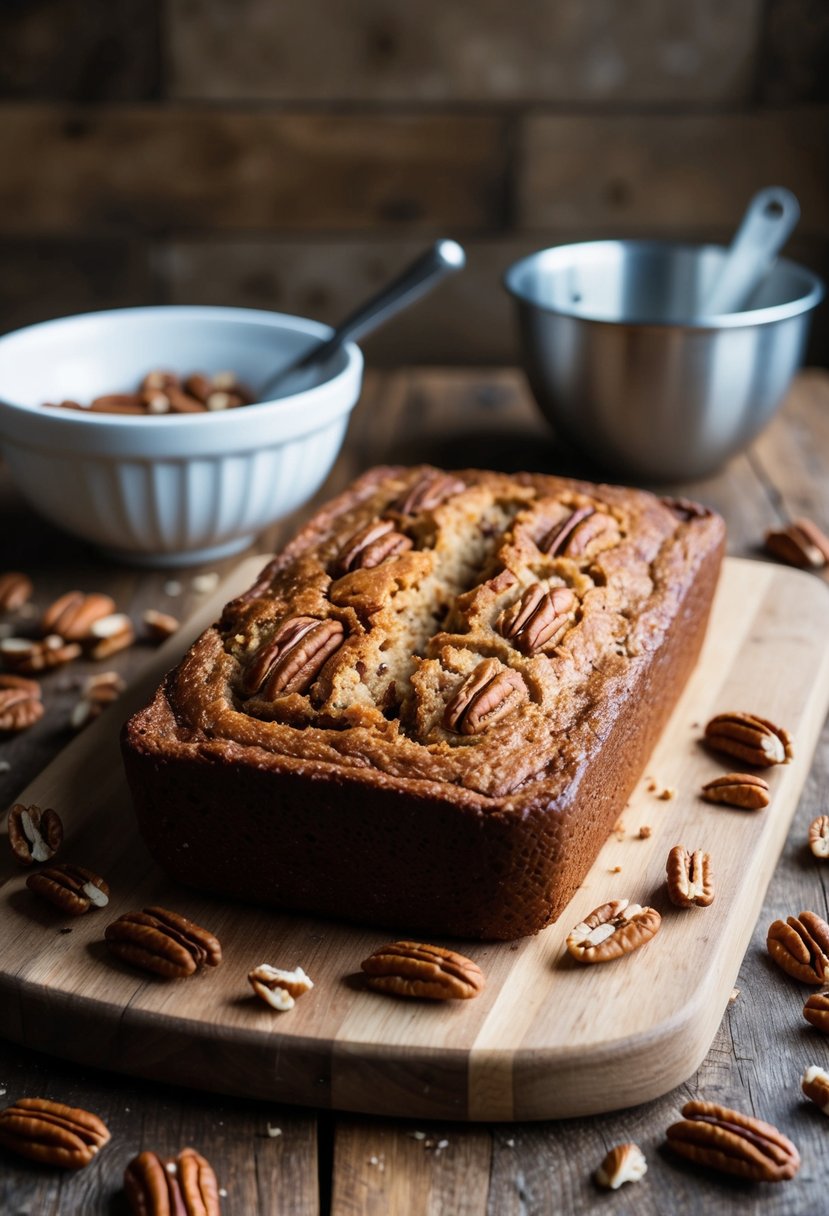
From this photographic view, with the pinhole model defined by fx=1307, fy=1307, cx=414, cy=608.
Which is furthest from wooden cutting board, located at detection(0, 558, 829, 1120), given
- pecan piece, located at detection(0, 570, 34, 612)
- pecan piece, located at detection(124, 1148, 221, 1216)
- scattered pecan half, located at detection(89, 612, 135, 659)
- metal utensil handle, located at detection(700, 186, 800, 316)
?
metal utensil handle, located at detection(700, 186, 800, 316)

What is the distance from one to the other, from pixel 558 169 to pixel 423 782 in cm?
284

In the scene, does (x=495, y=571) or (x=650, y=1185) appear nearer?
(x=650, y=1185)

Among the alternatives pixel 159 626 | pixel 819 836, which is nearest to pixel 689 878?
pixel 819 836

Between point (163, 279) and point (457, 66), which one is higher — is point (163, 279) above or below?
below

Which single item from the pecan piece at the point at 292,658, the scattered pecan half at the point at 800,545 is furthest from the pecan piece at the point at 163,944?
the scattered pecan half at the point at 800,545

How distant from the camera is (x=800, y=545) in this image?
251 centimetres

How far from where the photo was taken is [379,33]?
3646 millimetres

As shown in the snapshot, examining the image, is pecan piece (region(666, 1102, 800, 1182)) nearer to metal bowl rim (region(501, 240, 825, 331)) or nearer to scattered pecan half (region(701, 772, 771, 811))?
scattered pecan half (region(701, 772, 771, 811))

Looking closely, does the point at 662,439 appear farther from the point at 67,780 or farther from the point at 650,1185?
the point at 650,1185

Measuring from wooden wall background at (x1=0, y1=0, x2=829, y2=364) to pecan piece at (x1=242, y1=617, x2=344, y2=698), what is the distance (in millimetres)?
2493

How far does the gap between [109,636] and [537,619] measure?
83 cm

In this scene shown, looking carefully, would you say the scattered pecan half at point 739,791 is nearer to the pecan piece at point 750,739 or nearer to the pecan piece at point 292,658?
the pecan piece at point 750,739

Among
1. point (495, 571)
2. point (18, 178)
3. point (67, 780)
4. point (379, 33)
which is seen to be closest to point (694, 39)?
point (379, 33)

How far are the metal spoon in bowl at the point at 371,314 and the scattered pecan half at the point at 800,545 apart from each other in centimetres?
81
